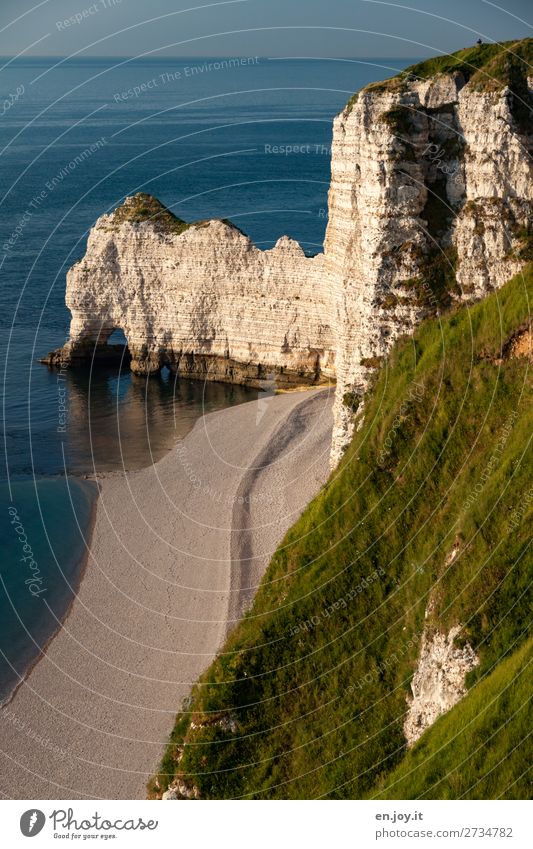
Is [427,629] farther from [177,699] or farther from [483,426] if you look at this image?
[177,699]

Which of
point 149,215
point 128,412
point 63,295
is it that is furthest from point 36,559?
point 63,295

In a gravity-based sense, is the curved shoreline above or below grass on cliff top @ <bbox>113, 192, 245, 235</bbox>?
below

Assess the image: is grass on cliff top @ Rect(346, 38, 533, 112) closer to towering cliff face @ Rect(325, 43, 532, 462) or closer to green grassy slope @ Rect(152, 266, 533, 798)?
towering cliff face @ Rect(325, 43, 532, 462)

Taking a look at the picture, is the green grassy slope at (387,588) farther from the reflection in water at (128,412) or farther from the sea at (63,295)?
the reflection in water at (128,412)

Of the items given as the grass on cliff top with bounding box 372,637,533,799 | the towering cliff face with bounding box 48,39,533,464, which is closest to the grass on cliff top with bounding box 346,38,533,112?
the towering cliff face with bounding box 48,39,533,464

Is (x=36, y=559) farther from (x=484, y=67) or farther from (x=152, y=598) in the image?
(x=484, y=67)

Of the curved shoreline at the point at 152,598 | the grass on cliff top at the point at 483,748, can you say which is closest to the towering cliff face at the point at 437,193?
the curved shoreline at the point at 152,598
